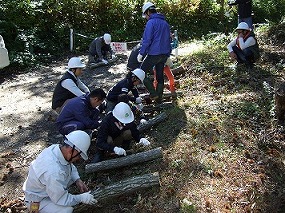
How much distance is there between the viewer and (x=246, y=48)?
8250 mm

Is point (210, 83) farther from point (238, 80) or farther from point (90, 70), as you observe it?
point (90, 70)

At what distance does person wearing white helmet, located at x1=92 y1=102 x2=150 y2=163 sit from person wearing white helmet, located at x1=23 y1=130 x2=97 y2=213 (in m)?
1.18

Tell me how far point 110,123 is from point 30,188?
68.9 inches

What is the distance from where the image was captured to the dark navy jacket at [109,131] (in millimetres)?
5219

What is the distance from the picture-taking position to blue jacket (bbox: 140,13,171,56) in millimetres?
6645

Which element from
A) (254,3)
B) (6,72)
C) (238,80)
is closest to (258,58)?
(238,80)

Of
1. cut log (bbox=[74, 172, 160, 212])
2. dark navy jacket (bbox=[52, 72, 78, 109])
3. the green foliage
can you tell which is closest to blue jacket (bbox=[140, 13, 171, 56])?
dark navy jacket (bbox=[52, 72, 78, 109])

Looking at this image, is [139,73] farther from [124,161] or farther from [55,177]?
[55,177]

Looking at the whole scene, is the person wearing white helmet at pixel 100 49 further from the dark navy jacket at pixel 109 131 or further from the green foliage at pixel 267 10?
the green foliage at pixel 267 10

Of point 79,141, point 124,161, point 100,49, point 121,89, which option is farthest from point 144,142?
point 100,49

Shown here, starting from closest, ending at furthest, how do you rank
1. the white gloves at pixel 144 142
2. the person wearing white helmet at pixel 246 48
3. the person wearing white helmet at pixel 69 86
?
the white gloves at pixel 144 142 < the person wearing white helmet at pixel 69 86 < the person wearing white helmet at pixel 246 48

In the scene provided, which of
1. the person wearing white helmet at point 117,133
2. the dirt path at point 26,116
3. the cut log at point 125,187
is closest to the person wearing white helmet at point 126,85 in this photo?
the person wearing white helmet at point 117,133

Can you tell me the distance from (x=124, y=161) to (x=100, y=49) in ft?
23.4

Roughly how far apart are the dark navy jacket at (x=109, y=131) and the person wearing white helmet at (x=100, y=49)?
251 inches
